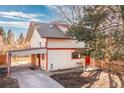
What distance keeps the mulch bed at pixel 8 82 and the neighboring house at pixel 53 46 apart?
161 centimetres

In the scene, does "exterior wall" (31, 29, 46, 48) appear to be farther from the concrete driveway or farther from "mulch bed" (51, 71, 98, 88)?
"mulch bed" (51, 71, 98, 88)

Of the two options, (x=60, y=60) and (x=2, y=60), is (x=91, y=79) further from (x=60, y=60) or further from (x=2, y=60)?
(x=2, y=60)

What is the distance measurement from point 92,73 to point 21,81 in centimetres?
238

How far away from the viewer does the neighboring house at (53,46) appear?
8070mm

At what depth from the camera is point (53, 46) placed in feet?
27.6

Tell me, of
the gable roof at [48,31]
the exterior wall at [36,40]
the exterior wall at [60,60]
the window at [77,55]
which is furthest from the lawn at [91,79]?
the exterior wall at [36,40]

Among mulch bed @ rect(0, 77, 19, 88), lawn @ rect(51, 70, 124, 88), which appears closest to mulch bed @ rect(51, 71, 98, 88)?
lawn @ rect(51, 70, 124, 88)

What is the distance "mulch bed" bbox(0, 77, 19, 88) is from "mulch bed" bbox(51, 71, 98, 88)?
4.22 feet

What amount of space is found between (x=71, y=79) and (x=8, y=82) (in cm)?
189

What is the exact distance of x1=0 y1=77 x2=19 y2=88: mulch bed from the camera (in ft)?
19.7

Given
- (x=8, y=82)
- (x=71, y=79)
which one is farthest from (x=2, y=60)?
(x=71, y=79)

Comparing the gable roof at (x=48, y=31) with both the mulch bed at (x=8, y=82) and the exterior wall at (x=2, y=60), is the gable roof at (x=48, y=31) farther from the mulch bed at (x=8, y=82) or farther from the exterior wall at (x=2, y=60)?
the mulch bed at (x=8, y=82)

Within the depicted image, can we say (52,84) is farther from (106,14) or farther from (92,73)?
(106,14)
